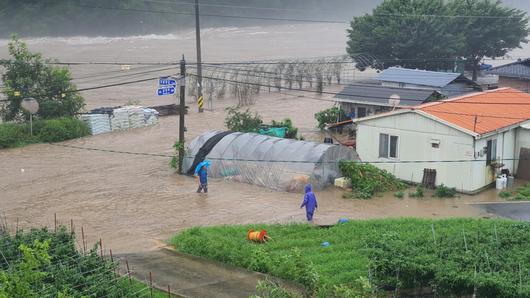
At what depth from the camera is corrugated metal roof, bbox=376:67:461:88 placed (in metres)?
30.1

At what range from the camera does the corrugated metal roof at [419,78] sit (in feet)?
98.8

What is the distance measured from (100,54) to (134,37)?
13716 millimetres

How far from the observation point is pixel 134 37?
73.9 meters

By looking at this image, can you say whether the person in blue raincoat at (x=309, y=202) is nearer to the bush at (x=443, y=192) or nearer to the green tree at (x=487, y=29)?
the bush at (x=443, y=192)

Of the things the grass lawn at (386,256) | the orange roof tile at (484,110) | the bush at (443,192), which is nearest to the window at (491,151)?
the orange roof tile at (484,110)

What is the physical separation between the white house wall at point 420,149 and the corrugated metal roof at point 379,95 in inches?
216

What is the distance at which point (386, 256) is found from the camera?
38.1 ft

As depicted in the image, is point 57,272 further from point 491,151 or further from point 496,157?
point 496,157

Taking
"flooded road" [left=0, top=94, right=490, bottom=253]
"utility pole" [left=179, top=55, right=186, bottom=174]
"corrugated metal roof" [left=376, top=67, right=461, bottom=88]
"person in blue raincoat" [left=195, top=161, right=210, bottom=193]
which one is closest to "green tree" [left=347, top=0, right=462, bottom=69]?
"corrugated metal roof" [left=376, top=67, right=461, bottom=88]

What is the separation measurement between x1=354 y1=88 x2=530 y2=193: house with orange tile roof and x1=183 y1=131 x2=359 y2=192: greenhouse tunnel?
45.9 inches

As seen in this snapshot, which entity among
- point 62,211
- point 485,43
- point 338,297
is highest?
point 485,43

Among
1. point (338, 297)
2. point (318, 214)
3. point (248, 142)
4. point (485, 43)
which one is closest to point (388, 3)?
point (485, 43)

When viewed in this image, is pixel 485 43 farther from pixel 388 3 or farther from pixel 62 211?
pixel 62 211

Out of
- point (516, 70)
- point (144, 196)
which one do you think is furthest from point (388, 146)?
point (516, 70)
